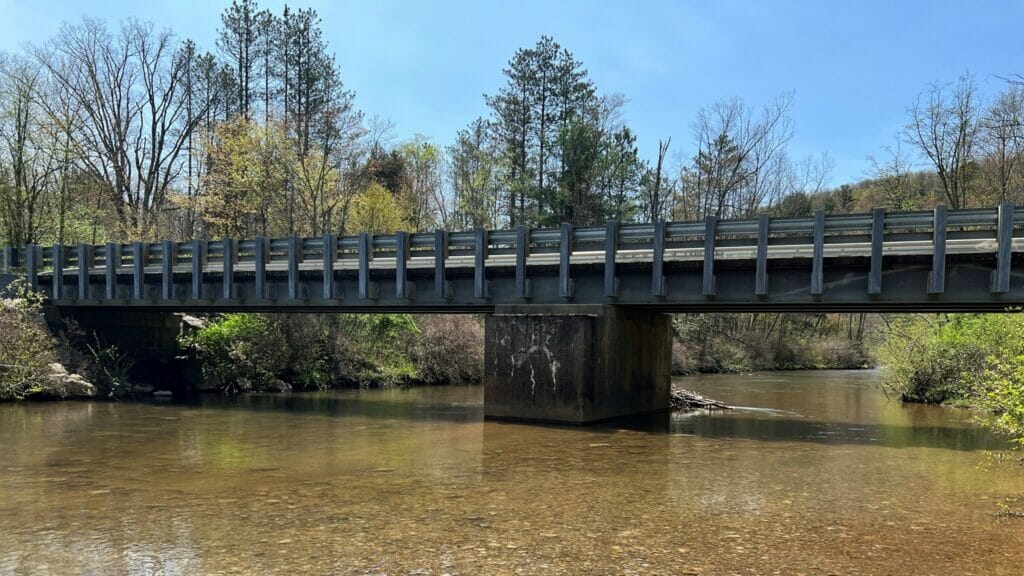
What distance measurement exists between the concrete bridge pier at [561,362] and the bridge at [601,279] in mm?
29

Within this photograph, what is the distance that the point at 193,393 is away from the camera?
25734 mm

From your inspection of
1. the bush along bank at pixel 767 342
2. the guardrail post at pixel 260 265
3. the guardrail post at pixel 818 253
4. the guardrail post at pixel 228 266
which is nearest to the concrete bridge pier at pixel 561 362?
the guardrail post at pixel 818 253

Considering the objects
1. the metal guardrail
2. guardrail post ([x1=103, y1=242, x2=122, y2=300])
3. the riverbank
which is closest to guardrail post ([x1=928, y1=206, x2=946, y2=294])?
the metal guardrail

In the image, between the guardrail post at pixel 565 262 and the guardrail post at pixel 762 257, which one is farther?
the guardrail post at pixel 565 262

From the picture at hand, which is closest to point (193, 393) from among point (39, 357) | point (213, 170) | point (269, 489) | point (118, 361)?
point (118, 361)

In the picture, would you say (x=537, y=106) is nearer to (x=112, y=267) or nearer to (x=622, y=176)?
(x=622, y=176)

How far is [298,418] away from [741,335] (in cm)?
3394

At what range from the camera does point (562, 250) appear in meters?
16.7

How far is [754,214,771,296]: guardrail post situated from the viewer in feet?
48.9

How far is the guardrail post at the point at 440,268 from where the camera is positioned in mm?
17859

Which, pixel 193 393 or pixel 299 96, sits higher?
pixel 299 96

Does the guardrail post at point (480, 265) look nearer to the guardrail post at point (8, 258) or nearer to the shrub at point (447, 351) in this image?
the shrub at point (447, 351)

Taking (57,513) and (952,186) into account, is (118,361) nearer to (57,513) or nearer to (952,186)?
(57,513)

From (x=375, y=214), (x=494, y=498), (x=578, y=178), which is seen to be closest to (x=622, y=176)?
(x=578, y=178)
